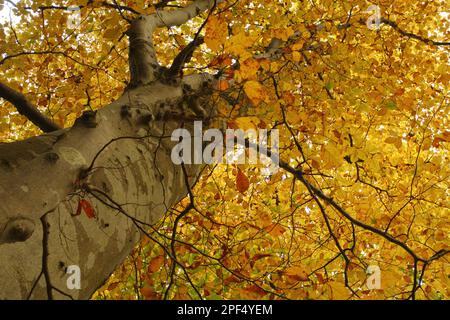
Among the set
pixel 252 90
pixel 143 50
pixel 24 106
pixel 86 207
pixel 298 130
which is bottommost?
pixel 86 207

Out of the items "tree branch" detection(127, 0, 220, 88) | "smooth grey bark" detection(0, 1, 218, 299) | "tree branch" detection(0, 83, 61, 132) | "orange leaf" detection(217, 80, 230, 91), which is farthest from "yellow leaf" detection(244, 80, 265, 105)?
"tree branch" detection(0, 83, 61, 132)

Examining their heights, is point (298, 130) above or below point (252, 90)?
above

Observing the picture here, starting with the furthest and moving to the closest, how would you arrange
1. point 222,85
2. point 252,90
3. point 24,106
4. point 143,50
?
point 222,85 < point 143,50 < point 252,90 < point 24,106

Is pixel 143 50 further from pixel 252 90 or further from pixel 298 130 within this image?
pixel 298 130

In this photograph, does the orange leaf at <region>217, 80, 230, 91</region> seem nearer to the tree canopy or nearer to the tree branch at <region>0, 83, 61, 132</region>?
the tree canopy

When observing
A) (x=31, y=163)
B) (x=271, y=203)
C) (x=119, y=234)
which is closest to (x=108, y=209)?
(x=119, y=234)

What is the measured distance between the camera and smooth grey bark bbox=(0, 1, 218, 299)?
3.15ft

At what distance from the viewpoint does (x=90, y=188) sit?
1.22m

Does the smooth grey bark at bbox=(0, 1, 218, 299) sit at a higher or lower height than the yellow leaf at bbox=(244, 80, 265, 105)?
lower

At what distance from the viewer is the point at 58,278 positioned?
1150 mm

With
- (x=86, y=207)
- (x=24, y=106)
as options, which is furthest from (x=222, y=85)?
(x=86, y=207)

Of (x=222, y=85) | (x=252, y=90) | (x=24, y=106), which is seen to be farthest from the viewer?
(x=222, y=85)

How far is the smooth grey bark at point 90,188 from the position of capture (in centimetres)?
96
